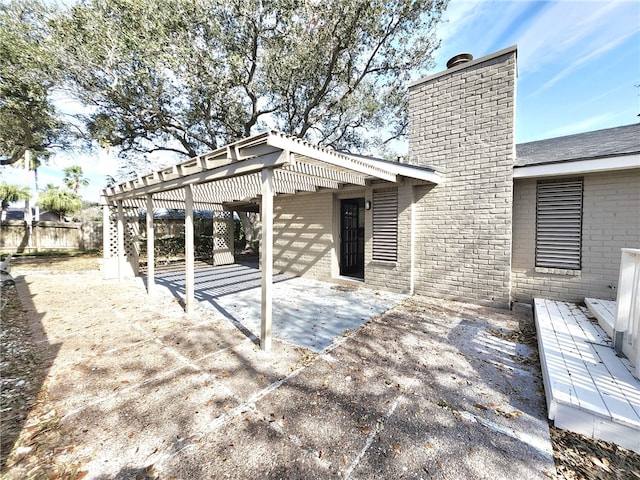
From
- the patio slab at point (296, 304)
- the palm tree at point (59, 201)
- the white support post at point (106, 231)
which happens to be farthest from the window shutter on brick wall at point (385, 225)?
the palm tree at point (59, 201)

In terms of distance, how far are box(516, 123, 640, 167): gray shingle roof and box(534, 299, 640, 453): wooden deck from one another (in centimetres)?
322

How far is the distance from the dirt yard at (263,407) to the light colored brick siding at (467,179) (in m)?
1.57

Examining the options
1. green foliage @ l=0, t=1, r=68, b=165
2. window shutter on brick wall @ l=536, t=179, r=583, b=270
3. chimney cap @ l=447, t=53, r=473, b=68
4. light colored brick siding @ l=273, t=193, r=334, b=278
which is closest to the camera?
window shutter on brick wall @ l=536, t=179, r=583, b=270

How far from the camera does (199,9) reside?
8.96m

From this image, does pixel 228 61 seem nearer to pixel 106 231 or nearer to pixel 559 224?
pixel 106 231

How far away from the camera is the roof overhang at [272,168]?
3432mm

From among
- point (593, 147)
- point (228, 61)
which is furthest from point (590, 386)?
point (228, 61)

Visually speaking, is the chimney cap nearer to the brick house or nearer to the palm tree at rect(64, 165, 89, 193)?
the brick house

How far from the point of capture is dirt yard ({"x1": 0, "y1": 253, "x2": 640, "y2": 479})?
77.8 inches

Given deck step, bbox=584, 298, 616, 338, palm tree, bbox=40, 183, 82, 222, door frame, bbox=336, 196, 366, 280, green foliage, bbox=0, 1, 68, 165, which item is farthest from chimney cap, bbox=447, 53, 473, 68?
palm tree, bbox=40, 183, 82, 222

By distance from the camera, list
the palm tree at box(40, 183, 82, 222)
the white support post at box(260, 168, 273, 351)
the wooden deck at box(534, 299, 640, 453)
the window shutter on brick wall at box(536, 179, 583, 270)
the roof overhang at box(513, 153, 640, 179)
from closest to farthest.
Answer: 1. the wooden deck at box(534, 299, 640, 453)
2. the white support post at box(260, 168, 273, 351)
3. the roof overhang at box(513, 153, 640, 179)
4. the window shutter on brick wall at box(536, 179, 583, 270)
5. the palm tree at box(40, 183, 82, 222)

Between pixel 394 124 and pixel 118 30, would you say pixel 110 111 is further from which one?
pixel 394 124

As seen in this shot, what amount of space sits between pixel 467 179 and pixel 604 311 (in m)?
3.36

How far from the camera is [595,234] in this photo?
5.05m
